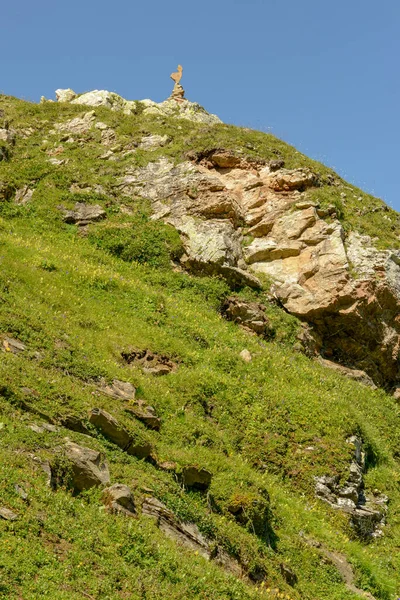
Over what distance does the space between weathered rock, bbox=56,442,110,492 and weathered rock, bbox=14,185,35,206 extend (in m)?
19.4

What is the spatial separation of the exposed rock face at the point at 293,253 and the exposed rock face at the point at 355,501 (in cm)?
901

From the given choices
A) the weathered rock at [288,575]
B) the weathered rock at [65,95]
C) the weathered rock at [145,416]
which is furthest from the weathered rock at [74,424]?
the weathered rock at [65,95]

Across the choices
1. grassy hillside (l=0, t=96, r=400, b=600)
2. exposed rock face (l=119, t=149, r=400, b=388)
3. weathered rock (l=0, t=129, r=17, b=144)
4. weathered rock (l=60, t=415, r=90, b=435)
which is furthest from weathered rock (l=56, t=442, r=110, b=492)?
weathered rock (l=0, t=129, r=17, b=144)

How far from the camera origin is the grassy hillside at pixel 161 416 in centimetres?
866

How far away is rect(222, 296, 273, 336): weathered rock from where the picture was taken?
23328 mm

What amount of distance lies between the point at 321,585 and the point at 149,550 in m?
4.82

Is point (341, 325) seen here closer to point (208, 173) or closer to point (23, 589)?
point (208, 173)

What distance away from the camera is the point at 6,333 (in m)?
14.4

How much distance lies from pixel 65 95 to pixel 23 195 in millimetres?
21142

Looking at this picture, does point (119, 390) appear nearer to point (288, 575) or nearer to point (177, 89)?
point (288, 575)

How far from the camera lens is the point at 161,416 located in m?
15.0

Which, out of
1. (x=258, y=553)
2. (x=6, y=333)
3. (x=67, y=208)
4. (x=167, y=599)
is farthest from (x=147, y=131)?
(x=167, y=599)

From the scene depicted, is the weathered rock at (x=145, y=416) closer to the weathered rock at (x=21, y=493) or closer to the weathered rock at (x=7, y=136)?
the weathered rock at (x=21, y=493)

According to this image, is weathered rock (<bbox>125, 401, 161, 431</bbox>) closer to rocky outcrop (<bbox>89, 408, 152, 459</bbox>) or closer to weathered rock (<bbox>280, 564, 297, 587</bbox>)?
rocky outcrop (<bbox>89, 408, 152, 459</bbox>)
